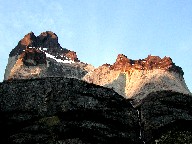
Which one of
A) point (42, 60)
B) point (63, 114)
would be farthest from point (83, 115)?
point (42, 60)

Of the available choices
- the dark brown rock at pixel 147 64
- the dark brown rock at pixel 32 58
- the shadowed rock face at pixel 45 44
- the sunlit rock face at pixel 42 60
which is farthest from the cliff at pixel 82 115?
the shadowed rock face at pixel 45 44

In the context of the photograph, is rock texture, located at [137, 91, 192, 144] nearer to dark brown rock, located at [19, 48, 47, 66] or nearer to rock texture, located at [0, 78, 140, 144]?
rock texture, located at [0, 78, 140, 144]

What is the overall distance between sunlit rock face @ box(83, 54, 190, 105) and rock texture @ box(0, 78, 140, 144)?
62.6 meters

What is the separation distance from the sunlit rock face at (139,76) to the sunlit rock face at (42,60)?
38.0ft

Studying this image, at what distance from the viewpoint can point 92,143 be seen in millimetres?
16453

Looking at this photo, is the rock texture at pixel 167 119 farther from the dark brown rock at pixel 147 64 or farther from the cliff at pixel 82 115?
the dark brown rock at pixel 147 64

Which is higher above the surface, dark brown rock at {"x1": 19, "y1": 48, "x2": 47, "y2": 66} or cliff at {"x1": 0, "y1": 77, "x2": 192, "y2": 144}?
dark brown rock at {"x1": 19, "y1": 48, "x2": 47, "y2": 66}

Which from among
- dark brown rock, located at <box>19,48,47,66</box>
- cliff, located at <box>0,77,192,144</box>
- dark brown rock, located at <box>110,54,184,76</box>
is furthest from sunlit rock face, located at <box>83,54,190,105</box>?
cliff, located at <box>0,77,192,144</box>

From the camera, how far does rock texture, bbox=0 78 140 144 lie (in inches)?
665

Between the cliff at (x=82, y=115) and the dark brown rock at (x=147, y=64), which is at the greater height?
the dark brown rock at (x=147, y=64)

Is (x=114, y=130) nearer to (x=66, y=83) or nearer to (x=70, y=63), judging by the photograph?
(x=66, y=83)

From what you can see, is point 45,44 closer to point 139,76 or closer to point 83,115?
point 139,76

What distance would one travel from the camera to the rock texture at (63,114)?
665 inches

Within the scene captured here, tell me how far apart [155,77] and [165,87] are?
8.39 meters
